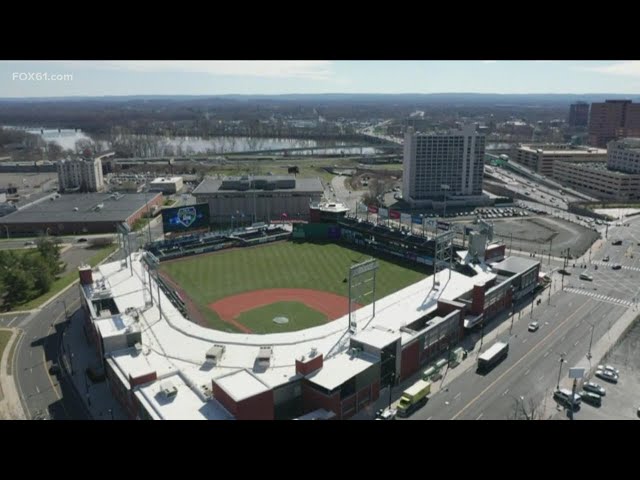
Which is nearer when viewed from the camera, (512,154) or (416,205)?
(416,205)

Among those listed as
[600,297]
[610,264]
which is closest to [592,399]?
[600,297]

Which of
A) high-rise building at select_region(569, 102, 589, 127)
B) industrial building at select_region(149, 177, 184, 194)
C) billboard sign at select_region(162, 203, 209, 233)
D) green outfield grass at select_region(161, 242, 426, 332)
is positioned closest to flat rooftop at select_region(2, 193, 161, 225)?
industrial building at select_region(149, 177, 184, 194)

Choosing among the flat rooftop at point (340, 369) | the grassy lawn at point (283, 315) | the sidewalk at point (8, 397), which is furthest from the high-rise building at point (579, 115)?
the sidewalk at point (8, 397)

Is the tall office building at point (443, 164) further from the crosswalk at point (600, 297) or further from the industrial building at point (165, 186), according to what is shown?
the industrial building at point (165, 186)

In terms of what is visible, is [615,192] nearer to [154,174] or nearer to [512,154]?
[512,154]

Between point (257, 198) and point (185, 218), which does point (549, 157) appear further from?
point (185, 218)
